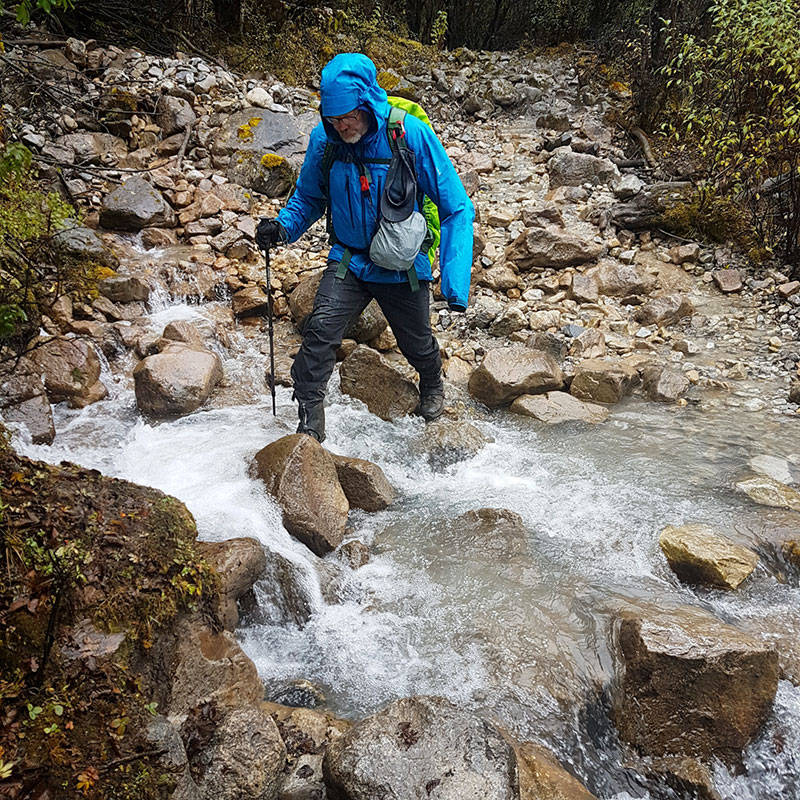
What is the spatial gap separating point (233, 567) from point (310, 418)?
66.0 inches

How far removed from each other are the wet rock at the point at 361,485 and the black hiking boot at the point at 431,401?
1.16 metres

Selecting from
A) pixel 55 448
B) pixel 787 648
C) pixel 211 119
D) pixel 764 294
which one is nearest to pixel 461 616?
pixel 787 648

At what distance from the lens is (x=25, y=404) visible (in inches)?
185

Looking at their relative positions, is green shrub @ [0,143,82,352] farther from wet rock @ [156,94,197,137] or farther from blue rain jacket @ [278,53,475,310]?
wet rock @ [156,94,197,137]

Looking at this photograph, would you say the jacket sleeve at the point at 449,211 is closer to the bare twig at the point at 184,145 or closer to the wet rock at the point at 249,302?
the wet rock at the point at 249,302

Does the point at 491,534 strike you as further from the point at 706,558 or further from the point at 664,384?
the point at 664,384

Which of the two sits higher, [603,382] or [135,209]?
[135,209]

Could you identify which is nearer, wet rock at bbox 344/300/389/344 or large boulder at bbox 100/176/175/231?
wet rock at bbox 344/300/389/344

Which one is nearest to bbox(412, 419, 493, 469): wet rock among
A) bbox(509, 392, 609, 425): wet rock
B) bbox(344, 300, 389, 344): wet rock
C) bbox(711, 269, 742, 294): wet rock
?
bbox(509, 392, 609, 425): wet rock

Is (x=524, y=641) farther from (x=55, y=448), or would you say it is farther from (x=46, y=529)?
(x=55, y=448)

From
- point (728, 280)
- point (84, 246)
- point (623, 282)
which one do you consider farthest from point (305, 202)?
point (728, 280)

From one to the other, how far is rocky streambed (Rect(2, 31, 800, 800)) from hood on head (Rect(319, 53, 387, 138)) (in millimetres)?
2259

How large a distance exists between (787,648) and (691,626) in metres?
0.73

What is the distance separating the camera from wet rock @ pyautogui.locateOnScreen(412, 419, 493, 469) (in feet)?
16.8
